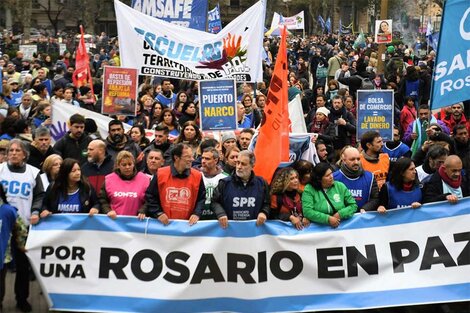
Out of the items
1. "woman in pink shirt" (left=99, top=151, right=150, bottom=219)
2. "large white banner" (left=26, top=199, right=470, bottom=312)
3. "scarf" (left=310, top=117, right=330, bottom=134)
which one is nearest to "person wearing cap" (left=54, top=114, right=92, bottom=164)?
"woman in pink shirt" (left=99, top=151, right=150, bottom=219)

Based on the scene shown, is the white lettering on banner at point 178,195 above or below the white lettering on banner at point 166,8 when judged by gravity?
below

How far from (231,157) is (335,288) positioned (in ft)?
6.51

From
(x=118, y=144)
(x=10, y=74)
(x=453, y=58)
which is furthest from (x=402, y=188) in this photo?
(x=10, y=74)

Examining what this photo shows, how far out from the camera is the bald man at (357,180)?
7.98m

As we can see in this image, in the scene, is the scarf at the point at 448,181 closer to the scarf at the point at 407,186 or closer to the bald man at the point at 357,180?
the scarf at the point at 407,186

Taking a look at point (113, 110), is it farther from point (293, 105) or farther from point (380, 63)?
point (380, 63)

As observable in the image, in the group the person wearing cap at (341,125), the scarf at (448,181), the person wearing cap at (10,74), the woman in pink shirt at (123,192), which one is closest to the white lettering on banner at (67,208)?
the woman in pink shirt at (123,192)

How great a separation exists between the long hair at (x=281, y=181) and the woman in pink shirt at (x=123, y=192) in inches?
44.7

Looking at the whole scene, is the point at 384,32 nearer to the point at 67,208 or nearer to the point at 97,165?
the point at 97,165

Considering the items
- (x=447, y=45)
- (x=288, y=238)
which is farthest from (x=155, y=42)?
(x=288, y=238)

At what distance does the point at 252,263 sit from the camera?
7.45 meters

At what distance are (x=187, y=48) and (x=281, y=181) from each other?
18.2ft

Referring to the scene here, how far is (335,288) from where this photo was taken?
743 cm

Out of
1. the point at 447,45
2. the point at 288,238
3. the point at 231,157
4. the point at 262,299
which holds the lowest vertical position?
the point at 262,299
